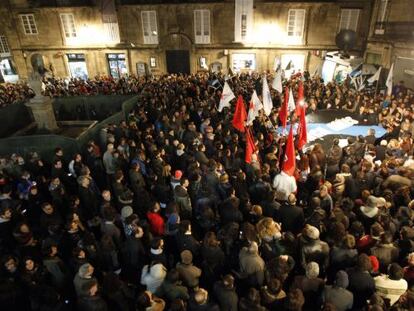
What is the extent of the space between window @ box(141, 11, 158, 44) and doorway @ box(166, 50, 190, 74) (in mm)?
1713

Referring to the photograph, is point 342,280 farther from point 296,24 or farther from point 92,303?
point 296,24

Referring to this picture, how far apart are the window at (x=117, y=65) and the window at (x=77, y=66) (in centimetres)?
243

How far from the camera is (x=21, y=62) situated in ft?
96.0

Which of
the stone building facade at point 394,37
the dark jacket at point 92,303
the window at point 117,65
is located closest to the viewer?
the dark jacket at point 92,303

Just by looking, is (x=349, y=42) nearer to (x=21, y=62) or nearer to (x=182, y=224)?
(x=182, y=224)

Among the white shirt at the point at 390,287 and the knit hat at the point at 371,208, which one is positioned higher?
the knit hat at the point at 371,208

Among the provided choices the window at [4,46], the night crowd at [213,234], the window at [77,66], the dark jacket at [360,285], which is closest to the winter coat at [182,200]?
the night crowd at [213,234]

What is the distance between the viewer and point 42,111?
41.7 ft

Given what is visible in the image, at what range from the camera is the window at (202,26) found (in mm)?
25891

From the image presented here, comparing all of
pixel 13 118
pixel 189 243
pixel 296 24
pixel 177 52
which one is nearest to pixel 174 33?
pixel 177 52

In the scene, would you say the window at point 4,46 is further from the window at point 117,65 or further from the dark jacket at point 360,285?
the dark jacket at point 360,285

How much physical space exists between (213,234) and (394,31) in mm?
20768

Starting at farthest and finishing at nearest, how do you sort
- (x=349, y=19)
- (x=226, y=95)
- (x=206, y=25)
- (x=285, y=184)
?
(x=206, y=25) < (x=349, y=19) < (x=226, y=95) < (x=285, y=184)

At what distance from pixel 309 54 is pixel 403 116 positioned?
52.4 ft
